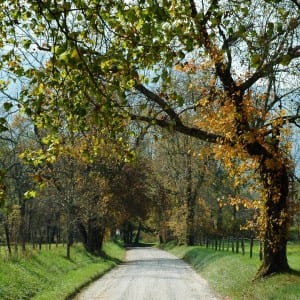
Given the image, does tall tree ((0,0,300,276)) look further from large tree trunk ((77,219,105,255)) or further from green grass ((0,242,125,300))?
large tree trunk ((77,219,105,255))

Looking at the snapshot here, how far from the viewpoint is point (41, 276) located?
22.0m

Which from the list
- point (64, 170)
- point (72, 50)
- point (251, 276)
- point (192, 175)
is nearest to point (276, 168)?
point (251, 276)

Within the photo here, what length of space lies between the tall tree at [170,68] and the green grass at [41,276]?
22.2ft

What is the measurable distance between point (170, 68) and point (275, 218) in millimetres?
11368

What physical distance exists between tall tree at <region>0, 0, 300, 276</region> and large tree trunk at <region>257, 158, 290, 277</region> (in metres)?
0.03

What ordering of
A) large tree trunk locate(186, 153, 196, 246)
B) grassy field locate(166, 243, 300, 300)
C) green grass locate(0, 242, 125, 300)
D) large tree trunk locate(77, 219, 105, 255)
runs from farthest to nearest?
large tree trunk locate(186, 153, 196, 246), large tree trunk locate(77, 219, 105, 255), green grass locate(0, 242, 125, 300), grassy field locate(166, 243, 300, 300)

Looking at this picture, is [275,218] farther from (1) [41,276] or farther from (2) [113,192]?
(2) [113,192]

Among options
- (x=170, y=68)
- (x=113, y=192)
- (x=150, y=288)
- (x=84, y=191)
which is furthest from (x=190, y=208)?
(x=170, y=68)

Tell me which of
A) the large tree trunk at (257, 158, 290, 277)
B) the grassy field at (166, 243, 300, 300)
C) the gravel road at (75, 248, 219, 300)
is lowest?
the gravel road at (75, 248, 219, 300)

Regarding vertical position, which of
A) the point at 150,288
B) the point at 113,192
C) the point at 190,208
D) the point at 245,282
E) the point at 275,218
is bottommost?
the point at 150,288

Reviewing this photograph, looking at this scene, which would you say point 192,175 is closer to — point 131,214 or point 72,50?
point 131,214

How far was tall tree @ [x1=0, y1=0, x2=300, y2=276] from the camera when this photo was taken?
7016mm

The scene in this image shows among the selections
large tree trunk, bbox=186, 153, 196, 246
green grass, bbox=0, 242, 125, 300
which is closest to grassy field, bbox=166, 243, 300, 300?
green grass, bbox=0, 242, 125, 300

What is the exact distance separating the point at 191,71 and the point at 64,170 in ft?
63.9
